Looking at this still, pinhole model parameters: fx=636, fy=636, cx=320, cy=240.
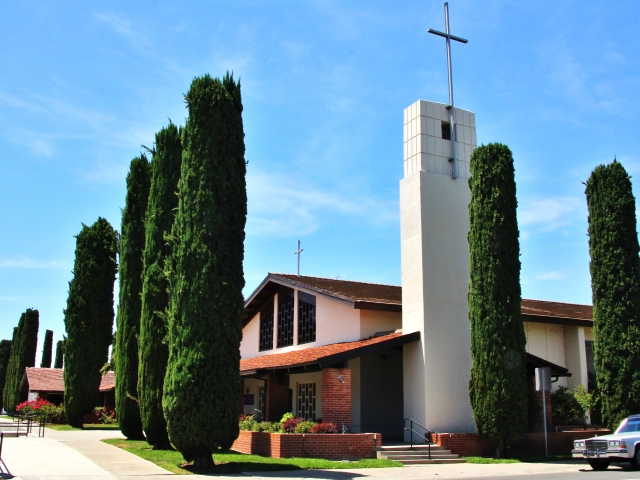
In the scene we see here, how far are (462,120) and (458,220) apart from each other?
3854mm

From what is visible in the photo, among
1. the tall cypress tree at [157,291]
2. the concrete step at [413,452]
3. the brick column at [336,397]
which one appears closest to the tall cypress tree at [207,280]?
the tall cypress tree at [157,291]

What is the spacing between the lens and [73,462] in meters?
15.2

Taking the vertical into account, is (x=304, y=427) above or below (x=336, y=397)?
below

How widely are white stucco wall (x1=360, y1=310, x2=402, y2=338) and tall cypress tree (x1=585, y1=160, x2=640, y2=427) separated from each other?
6.70m

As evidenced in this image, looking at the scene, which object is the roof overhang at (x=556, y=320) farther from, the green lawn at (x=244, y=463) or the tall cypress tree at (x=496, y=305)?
the green lawn at (x=244, y=463)

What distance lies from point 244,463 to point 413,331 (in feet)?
23.0

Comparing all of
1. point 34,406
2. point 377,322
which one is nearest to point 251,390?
point 377,322

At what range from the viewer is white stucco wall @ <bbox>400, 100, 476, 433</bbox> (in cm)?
1944

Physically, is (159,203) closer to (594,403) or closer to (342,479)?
(342,479)

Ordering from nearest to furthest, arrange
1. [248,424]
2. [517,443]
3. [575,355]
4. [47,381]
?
[517,443], [248,424], [575,355], [47,381]

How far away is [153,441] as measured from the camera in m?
18.5

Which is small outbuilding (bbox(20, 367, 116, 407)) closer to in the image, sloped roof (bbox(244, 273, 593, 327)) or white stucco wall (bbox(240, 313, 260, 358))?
white stucco wall (bbox(240, 313, 260, 358))

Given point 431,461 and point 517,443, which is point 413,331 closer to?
point 431,461

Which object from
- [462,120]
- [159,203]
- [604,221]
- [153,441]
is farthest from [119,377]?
[604,221]
